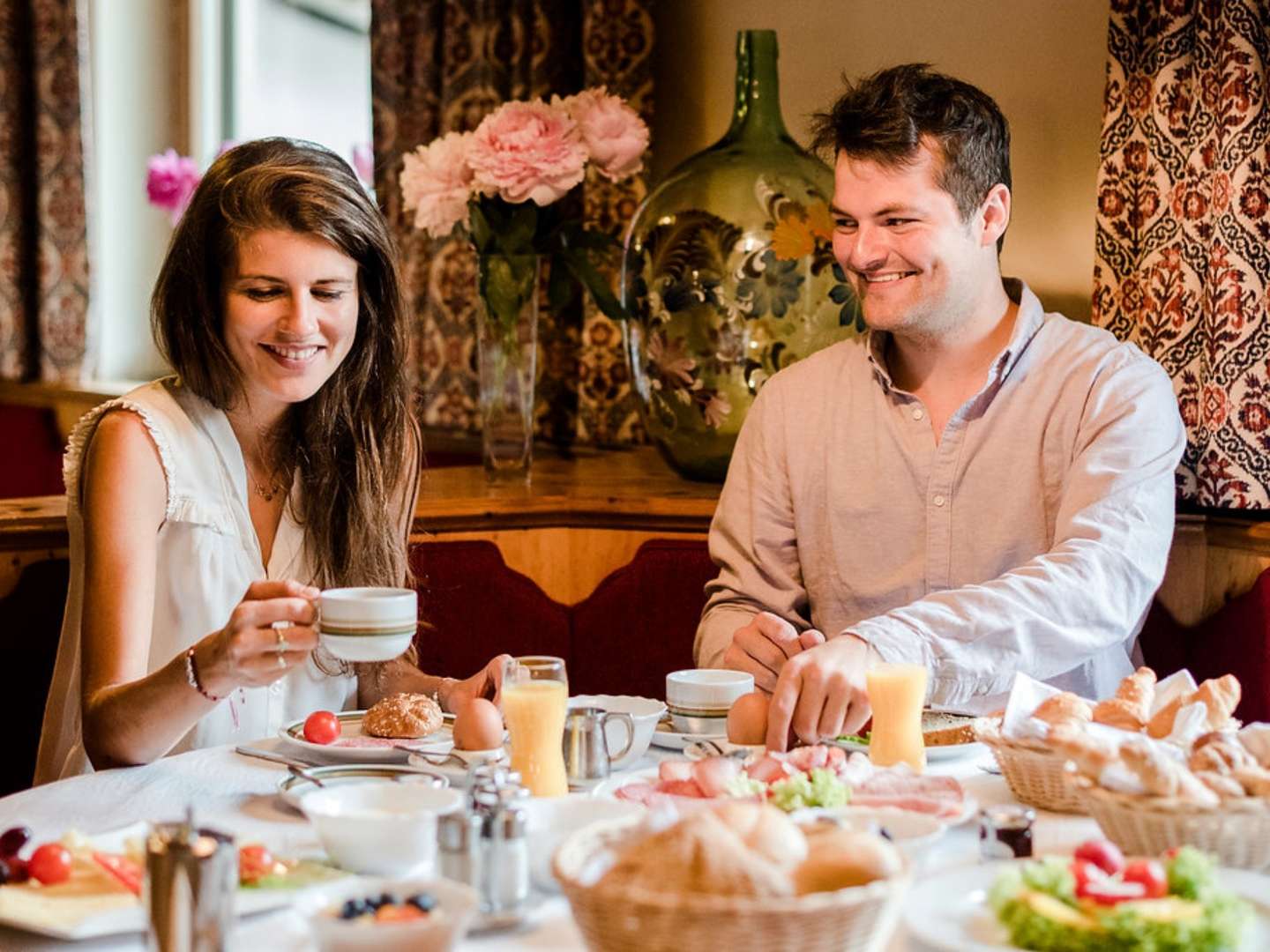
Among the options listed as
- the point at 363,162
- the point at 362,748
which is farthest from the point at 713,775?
the point at 363,162

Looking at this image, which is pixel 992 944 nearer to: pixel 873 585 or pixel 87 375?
pixel 873 585

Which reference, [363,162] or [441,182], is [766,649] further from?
[363,162]

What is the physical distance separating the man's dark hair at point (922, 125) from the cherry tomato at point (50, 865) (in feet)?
5.27

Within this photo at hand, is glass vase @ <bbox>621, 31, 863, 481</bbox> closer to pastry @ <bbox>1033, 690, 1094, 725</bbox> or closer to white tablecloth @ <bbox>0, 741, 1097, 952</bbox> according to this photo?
white tablecloth @ <bbox>0, 741, 1097, 952</bbox>

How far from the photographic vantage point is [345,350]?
2.29m

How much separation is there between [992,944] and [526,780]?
23.3 inches

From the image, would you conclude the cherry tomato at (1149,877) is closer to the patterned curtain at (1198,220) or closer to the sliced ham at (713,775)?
the sliced ham at (713,775)

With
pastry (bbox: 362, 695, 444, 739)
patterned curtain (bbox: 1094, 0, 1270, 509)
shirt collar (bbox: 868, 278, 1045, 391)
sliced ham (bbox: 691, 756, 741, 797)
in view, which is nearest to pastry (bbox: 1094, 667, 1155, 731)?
sliced ham (bbox: 691, 756, 741, 797)

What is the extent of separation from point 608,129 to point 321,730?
157 cm

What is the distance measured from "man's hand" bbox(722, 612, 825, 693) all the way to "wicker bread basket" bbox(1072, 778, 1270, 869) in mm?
707

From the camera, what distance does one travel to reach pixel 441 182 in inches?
123

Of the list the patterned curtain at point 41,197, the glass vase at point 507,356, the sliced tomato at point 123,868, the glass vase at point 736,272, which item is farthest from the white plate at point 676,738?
the patterned curtain at point 41,197

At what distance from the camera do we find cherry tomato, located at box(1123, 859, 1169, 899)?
1.17 m

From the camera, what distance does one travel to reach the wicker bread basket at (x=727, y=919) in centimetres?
104
